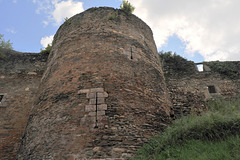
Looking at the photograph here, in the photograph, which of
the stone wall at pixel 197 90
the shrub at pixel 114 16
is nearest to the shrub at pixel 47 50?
the shrub at pixel 114 16

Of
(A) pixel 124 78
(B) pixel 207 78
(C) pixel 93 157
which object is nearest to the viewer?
(C) pixel 93 157

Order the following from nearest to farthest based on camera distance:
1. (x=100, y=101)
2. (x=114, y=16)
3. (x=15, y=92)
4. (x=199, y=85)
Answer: (x=100, y=101) < (x=114, y=16) < (x=15, y=92) < (x=199, y=85)

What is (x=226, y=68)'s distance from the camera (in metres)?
9.59

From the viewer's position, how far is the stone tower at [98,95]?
14.9 ft

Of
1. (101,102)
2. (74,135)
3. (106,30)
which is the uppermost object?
(106,30)

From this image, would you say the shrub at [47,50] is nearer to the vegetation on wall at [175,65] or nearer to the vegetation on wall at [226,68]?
the vegetation on wall at [175,65]

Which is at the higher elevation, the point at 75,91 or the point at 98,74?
the point at 98,74

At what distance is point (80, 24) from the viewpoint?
7.34 m

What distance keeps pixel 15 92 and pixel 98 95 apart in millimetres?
5045

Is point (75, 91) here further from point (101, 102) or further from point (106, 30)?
point (106, 30)

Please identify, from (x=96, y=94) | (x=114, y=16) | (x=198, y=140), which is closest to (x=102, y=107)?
(x=96, y=94)

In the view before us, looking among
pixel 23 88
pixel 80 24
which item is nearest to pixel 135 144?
pixel 80 24

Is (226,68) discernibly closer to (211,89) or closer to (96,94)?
(211,89)

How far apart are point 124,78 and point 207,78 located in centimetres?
529
